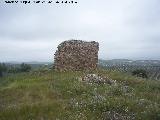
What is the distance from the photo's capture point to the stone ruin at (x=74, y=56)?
44656 mm

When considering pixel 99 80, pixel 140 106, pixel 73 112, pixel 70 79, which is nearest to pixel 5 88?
pixel 70 79

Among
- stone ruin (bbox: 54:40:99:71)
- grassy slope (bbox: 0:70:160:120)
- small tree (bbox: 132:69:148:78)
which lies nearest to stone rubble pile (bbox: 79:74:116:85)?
grassy slope (bbox: 0:70:160:120)

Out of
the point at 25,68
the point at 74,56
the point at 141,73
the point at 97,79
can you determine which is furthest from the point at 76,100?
the point at 25,68

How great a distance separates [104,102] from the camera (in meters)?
28.2

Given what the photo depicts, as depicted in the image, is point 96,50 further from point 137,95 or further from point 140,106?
point 140,106

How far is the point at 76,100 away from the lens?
1145 inches

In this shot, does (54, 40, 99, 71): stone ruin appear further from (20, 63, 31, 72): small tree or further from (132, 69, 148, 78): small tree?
(20, 63, 31, 72): small tree

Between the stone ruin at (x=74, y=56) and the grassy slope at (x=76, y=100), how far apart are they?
18.9 ft

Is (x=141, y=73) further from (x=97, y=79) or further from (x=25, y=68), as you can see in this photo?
(x=25, y=68)

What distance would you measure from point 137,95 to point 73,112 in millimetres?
7610

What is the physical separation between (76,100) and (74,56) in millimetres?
15990

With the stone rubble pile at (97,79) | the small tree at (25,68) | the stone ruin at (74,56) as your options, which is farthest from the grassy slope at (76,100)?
the small tree at (25,68)

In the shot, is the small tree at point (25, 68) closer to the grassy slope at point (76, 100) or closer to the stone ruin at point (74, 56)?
the stone ruin at point (74, 56)

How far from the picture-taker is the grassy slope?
25922 millimetres
